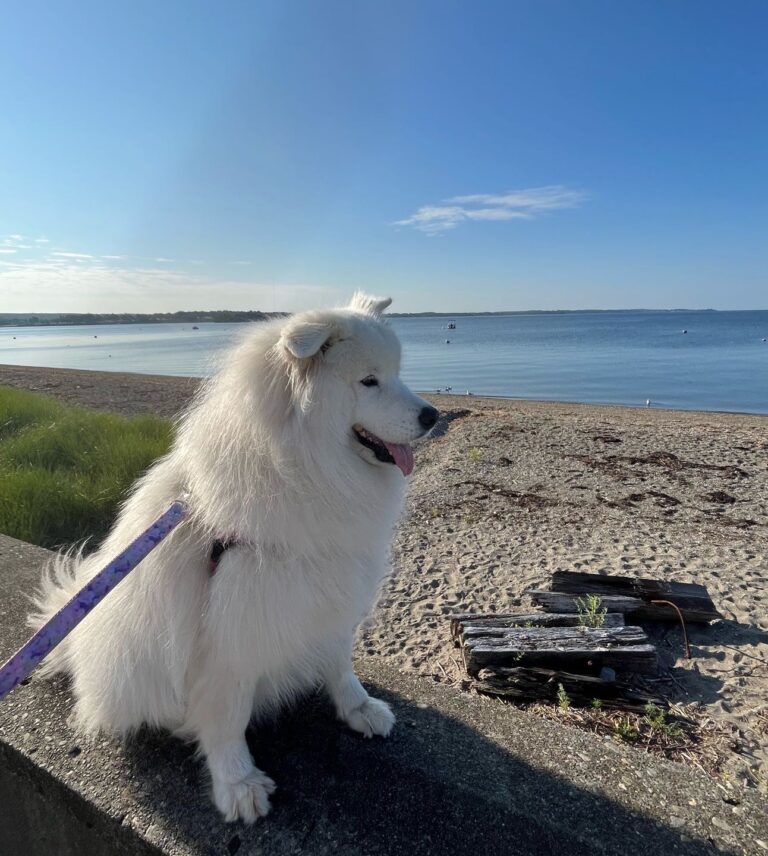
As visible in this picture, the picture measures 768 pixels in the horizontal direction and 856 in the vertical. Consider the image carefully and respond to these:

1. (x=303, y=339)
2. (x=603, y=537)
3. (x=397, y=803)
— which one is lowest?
(x=603, y=537)

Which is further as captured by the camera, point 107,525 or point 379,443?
point 107,525

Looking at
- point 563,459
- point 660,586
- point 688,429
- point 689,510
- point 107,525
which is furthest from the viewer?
point 688,429

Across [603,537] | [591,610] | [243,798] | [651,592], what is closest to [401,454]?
[243,798]

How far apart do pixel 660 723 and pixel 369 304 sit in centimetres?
260

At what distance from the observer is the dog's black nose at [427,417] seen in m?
1.76

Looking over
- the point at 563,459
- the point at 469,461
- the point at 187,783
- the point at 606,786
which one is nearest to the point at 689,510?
the point at 563,459

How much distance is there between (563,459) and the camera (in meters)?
8.73

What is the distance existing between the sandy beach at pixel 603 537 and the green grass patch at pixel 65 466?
3.24 meters

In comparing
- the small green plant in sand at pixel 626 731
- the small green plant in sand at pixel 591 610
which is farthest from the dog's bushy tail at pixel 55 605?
the small green plant in sand at pixel 591 610

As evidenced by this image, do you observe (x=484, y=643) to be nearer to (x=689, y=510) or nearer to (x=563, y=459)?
(x=689, y=510)

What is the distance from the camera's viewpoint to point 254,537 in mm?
1629

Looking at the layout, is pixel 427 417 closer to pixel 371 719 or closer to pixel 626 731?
pixel 371 719

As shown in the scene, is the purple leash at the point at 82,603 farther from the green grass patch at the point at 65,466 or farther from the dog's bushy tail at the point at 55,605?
the green grass patch at the point at 65,466

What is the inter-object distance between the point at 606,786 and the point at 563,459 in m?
7.40
